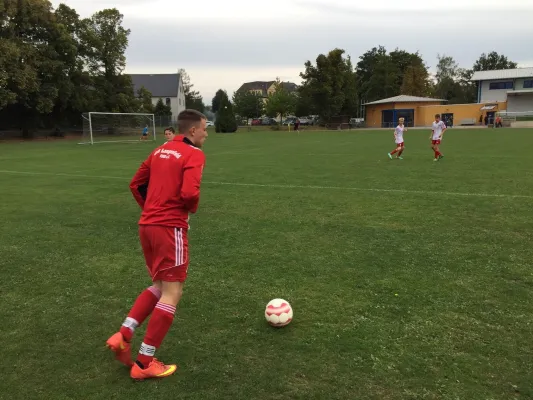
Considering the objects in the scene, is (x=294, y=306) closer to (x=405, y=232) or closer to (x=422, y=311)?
(x=422, y=311)

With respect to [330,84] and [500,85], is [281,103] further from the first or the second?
[500,85]

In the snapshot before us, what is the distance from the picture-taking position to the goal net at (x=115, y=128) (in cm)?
3884

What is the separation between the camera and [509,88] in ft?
243

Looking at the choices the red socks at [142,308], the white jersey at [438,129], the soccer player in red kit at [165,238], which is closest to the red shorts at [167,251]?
the soccer player in red kit at [165,238]

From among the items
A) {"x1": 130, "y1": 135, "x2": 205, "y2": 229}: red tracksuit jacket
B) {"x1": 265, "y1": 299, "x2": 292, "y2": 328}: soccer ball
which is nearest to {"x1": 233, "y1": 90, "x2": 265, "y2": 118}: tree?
{"x1": 265, "y1": 299, "x2": 292, "y2": 328}: soccer ball

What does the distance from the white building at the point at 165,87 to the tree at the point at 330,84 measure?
31.6 m

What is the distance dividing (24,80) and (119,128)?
8677 millimetres

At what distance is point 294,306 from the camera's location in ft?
14.8

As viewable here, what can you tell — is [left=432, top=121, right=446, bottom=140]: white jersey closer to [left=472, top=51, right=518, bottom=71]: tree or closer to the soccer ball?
the soccer ball

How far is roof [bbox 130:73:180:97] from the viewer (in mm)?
89500

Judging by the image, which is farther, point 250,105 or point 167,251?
point 250,105

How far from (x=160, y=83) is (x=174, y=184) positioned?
9365cm

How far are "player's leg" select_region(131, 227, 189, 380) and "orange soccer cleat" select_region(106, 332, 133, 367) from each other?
0.11 metres

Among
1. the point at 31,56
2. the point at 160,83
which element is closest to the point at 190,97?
the point at 160,83
